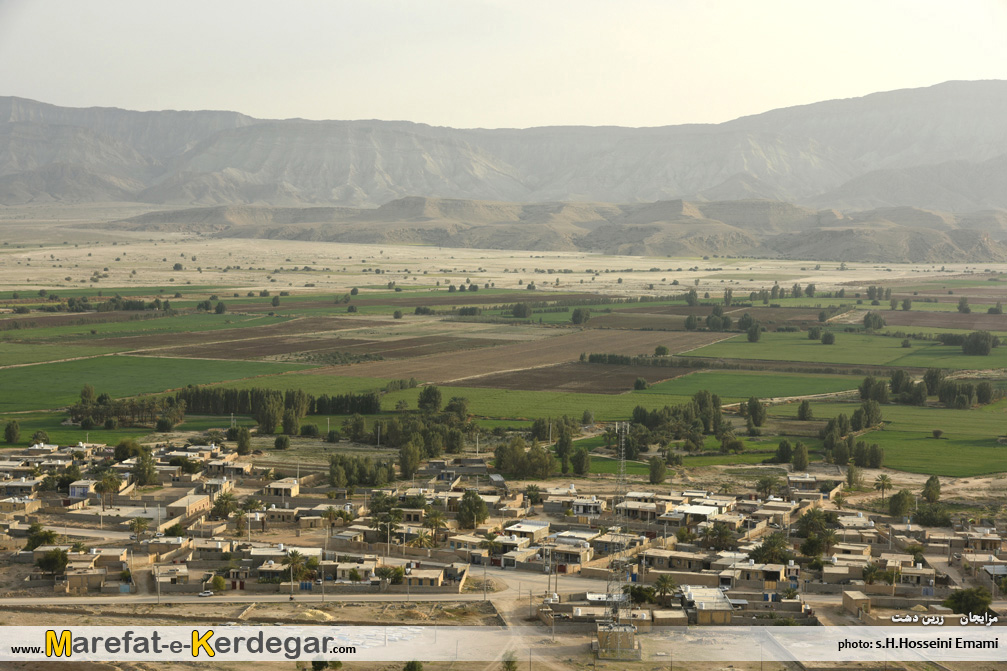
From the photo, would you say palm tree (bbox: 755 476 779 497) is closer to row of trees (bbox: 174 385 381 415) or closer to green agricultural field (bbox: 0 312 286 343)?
row of trees (bbox: 174 385 381 415)

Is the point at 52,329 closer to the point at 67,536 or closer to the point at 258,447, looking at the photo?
the point at 258,447

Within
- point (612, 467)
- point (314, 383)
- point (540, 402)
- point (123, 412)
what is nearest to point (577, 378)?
point (540, 402)

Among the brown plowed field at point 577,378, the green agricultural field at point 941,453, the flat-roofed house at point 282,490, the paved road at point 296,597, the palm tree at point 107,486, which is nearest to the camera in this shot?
the paved road at point 296,597

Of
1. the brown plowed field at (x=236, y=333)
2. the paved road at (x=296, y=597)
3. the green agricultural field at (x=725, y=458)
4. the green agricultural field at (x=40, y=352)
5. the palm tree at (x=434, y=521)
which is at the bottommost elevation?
the paved road at (x=296, y=597)

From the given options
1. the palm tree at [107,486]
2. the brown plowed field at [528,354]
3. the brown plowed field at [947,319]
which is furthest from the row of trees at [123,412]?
the brown plowed field at [947,319]

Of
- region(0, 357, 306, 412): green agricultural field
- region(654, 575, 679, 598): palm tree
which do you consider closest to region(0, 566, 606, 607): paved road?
region(654, 575, 679, 598): palm tree

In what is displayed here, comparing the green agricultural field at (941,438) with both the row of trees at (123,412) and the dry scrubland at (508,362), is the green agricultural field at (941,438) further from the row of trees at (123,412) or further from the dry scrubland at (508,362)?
the row of trees at (123,412)

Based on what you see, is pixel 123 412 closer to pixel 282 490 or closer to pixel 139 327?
pixel 282 490
